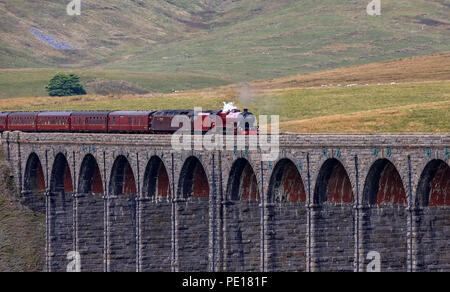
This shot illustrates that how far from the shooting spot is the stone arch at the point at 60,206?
7756 cm

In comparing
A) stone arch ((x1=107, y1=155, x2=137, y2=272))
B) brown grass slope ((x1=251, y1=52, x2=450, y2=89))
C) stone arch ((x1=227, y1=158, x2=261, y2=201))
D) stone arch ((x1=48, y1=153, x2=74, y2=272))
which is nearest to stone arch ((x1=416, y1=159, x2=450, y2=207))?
stone arch ((x1=227, y1=158, x2=261, y2=201))

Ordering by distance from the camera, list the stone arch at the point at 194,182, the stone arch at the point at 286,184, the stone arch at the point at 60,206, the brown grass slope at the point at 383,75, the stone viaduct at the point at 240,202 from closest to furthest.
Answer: the stone viaduct at the point at 240,202 → the stone arch at the point at 286,184 → the stone arch at the point at 194,182 → the stone arch at the point at 60,206 → the brown grass slope at the point at 383,75

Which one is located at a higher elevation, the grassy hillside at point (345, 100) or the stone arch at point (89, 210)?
the grassy hillside at point (345, 100)

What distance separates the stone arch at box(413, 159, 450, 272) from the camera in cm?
4750

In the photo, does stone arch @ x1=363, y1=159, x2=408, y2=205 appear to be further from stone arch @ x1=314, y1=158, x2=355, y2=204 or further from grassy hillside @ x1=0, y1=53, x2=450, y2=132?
grassy hillside @ x1=0, y1=53, x2=450, y2=132

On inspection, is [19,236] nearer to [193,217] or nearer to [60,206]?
[60,206]

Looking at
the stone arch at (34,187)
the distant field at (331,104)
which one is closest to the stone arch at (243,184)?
the distant field at (331,104)

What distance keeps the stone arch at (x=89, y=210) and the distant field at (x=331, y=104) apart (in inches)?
749

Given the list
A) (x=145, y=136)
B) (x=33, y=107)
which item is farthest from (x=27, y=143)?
(x=33, y=107)

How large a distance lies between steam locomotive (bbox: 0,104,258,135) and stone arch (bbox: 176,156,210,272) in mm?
3618

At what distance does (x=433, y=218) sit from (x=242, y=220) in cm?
1454

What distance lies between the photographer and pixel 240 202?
6003 centimetres

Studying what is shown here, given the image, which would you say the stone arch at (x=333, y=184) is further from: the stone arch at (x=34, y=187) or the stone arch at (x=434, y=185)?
the stone arch at (x=34, y=187)

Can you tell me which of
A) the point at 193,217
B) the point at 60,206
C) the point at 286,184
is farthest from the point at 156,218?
the point at 60,206
